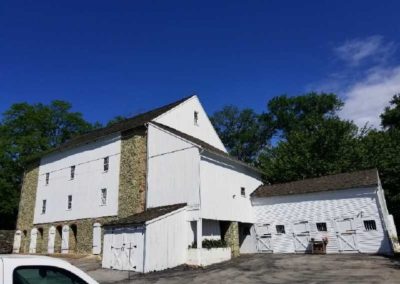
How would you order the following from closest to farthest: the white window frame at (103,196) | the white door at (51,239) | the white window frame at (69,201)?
1. the white window frame at (103,196)
2. the white door at (51,239)
3. the white window frame at (69,201)

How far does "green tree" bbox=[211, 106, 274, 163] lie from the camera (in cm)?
5503

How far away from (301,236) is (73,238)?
17.9 metres

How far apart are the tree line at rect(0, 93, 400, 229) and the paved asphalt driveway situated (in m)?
11.1

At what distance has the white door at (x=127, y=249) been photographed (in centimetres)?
1962

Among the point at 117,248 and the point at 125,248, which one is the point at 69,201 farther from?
the point at 125,248

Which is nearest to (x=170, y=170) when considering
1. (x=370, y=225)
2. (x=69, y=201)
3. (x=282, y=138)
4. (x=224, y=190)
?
(x=224, y=190)

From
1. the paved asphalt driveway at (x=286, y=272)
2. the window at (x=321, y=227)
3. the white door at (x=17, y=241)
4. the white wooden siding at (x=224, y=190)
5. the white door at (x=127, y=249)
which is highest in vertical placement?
the white wooden siding at (x=224, y=190)

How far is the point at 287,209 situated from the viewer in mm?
26422

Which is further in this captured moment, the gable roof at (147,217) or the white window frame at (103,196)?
the white window frame at (103,196)

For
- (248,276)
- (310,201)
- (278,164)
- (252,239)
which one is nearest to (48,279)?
(248,276)

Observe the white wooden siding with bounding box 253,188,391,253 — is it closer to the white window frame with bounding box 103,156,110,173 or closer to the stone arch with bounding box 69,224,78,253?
the white window frame with bounding box 103,156,110,173

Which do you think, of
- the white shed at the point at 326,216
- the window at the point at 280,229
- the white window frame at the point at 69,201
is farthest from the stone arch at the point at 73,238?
the window at the point at 280,229

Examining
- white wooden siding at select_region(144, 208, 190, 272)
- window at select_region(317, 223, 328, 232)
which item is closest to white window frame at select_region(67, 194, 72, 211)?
white wooden siding at select_region(144, 208, 190, 272)

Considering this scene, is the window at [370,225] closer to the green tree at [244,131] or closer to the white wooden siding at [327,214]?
the white wooden siding at [327,214]
